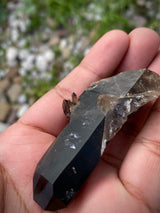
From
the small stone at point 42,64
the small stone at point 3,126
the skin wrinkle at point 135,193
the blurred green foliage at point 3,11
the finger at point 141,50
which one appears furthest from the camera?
the blurred green foliage at point 3,11

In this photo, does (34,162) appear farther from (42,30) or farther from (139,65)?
(42,30)

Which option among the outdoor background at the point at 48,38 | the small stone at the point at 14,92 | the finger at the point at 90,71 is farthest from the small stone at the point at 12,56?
the finger at the point at 90,71

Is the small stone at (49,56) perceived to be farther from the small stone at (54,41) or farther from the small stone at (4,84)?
the small stone at (4,84)

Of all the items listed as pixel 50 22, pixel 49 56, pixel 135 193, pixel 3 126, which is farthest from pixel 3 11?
pixel 135 193

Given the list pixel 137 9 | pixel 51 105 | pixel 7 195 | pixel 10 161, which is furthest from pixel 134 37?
pixel 7 195

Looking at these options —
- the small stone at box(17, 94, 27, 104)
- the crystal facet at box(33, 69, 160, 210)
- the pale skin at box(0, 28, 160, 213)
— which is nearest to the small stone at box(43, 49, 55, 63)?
the small stone at box(17, 94, 27, 104)

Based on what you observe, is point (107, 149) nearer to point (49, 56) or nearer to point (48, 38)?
point (49, 56)
